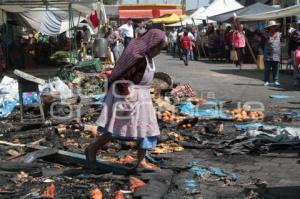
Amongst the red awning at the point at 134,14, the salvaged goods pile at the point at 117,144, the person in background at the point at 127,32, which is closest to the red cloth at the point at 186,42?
the person in background at the point at 127,32

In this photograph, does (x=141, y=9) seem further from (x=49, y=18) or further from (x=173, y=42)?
(x=49, y=18)

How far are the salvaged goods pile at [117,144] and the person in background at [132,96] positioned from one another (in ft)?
1.56

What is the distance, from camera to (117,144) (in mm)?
8484

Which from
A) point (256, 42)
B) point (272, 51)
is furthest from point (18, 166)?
point (256, 42)

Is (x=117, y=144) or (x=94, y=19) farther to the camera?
(x=94, y=19)

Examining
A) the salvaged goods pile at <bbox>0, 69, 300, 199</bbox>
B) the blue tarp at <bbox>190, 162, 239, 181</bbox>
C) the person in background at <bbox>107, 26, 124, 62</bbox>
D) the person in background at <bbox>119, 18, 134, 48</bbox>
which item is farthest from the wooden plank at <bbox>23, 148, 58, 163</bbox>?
the person in background at <bbox>119, 18, 134, 48</bbox>

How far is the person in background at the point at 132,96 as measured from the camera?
21.6ft

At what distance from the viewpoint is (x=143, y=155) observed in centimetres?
679

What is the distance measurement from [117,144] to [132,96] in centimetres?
203

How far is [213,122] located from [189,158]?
2.55 meters

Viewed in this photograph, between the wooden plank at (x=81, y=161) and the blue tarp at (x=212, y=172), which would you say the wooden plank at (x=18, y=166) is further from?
the blue tarp at (x=212, y=172)

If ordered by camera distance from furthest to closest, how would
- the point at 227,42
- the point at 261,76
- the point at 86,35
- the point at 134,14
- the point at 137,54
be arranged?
the point at 134,14, the point at 227,42, the point at 86,35, the point at 261,76, the point at 137,54

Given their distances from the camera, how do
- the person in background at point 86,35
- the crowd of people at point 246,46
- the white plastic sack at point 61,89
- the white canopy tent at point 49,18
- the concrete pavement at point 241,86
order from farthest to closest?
the person in background at point 86,35 → the white canopy tent at point 49,18 → the crowd of people at point 246,46 → the concrete pavement at point 241,86 → the white plastic sack at point 61,89

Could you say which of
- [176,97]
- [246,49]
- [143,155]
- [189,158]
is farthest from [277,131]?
[246,49]
